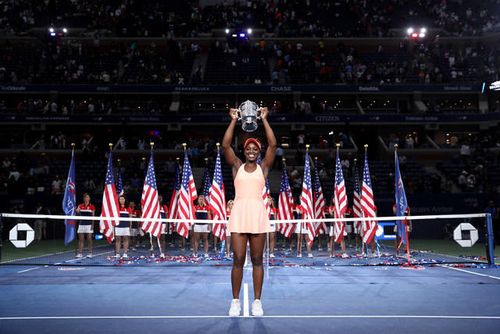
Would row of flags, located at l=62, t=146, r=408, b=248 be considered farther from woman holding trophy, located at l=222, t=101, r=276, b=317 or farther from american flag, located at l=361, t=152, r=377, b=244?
woman holding trophy, located at l=222, t=101, r=276, b=317

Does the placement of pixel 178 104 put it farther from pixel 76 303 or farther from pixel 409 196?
pixel 76 303

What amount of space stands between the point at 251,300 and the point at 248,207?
6.82ft

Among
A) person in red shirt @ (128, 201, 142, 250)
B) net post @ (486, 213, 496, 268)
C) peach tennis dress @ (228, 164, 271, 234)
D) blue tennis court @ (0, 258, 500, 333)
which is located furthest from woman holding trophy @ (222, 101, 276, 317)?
person in red shirt @ (128, 201, 142, 250)

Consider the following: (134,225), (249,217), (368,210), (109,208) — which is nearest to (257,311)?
(249,217)

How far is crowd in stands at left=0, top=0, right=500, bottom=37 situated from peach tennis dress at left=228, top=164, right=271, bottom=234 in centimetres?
3909

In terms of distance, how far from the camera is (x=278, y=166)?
1373 inches

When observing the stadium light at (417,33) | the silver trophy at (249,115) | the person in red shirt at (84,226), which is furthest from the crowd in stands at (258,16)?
the silver trophy at (249,115)

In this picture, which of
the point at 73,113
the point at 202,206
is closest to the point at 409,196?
the point at 202,206

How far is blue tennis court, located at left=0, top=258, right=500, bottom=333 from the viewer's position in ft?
19.0

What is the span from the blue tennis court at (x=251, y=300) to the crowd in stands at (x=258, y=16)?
35518 mm

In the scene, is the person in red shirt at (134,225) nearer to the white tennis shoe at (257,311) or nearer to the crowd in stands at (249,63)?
the white tennis shoe at (257,311)

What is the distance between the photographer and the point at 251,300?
306 inches

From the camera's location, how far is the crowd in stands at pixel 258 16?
43.9 meters

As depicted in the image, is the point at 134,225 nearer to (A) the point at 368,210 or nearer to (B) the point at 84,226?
(B) the point at 84,226
